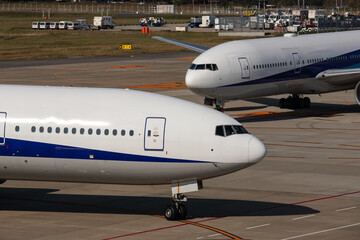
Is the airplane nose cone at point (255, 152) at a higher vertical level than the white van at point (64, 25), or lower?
higher

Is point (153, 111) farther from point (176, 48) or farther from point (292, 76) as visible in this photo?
point (176, 48)

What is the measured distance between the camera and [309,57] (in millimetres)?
57500

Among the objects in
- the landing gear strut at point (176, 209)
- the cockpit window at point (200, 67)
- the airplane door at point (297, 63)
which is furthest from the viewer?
the airplane door at point (297, 63)

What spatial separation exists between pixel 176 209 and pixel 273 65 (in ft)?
94.0

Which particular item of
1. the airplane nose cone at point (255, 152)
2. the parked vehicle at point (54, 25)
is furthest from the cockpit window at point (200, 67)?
the parked vehicle at point (54, 25)

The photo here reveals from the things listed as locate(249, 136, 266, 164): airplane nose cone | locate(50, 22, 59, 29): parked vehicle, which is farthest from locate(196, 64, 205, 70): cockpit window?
locate(50, 22, 59, 29): parked vehicle

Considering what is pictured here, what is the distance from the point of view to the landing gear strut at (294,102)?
60.4 meters

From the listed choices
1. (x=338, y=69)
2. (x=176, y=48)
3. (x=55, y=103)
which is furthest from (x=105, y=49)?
(x=55, y=103)

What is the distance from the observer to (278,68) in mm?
55281

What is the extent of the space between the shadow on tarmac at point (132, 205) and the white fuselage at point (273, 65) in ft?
69.8

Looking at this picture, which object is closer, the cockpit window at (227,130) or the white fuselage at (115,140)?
the white fuselage at (115,140)

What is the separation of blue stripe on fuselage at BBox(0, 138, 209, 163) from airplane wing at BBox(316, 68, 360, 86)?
108 feet

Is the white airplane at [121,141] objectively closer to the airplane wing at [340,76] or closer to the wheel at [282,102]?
the airplane wing at [340,76]

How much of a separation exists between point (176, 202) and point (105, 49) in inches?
3845
